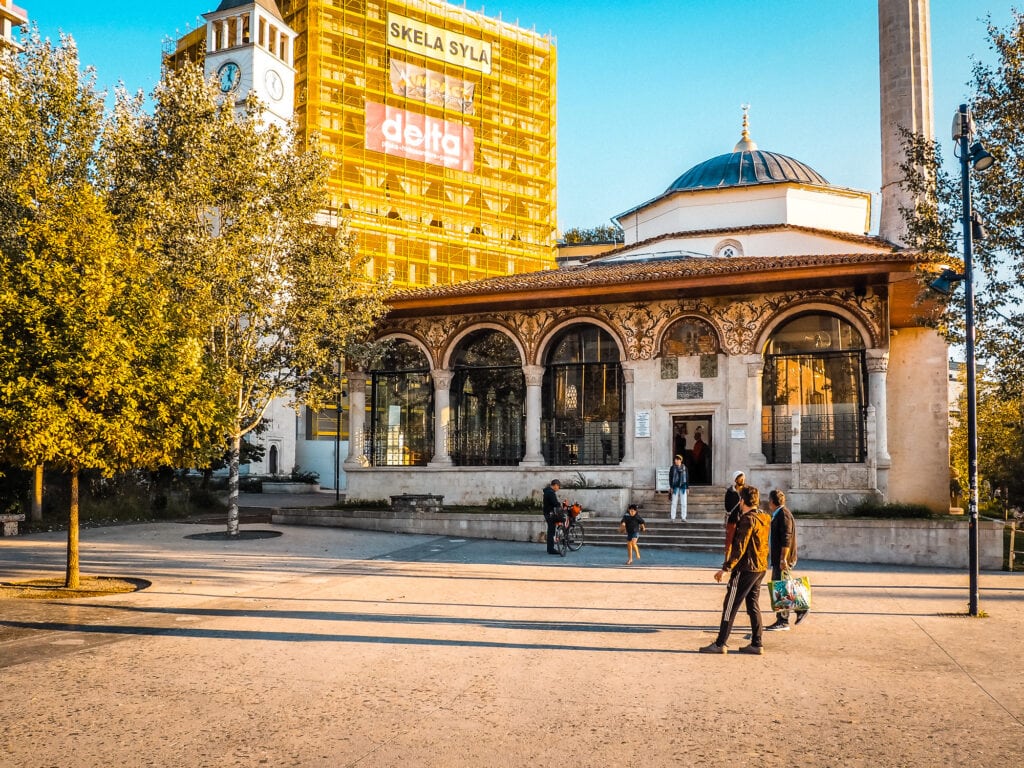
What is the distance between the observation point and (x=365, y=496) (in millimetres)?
24562

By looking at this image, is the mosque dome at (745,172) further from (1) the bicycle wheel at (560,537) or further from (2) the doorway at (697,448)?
(1) the bicycle wheel at (560,537)

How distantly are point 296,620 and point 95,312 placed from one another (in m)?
4.80

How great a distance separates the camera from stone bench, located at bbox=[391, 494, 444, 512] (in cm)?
2155

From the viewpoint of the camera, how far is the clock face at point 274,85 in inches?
1939

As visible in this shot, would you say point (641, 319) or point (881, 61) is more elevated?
point (881, 61)

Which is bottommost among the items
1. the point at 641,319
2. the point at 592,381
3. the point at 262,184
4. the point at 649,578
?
the point at 649,578

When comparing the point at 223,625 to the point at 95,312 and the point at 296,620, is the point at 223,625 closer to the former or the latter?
the point at 296,620

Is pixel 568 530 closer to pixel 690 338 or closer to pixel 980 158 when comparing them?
pixel 690 338

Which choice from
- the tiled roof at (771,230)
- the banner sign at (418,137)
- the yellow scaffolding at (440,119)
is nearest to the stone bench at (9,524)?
the tiled roof at (771,230)

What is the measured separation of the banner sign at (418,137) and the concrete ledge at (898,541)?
141 feet

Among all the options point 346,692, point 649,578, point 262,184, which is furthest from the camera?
point 262,184

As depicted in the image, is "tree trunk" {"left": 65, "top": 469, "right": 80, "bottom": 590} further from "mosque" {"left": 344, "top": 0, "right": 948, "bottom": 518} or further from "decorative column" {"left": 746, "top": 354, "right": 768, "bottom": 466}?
"decorative column" {"left": 746, "top": 354, "right": 768, "bottom": 466}

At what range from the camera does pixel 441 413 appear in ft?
78.9

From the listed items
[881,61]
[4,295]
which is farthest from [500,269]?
[4,295]
